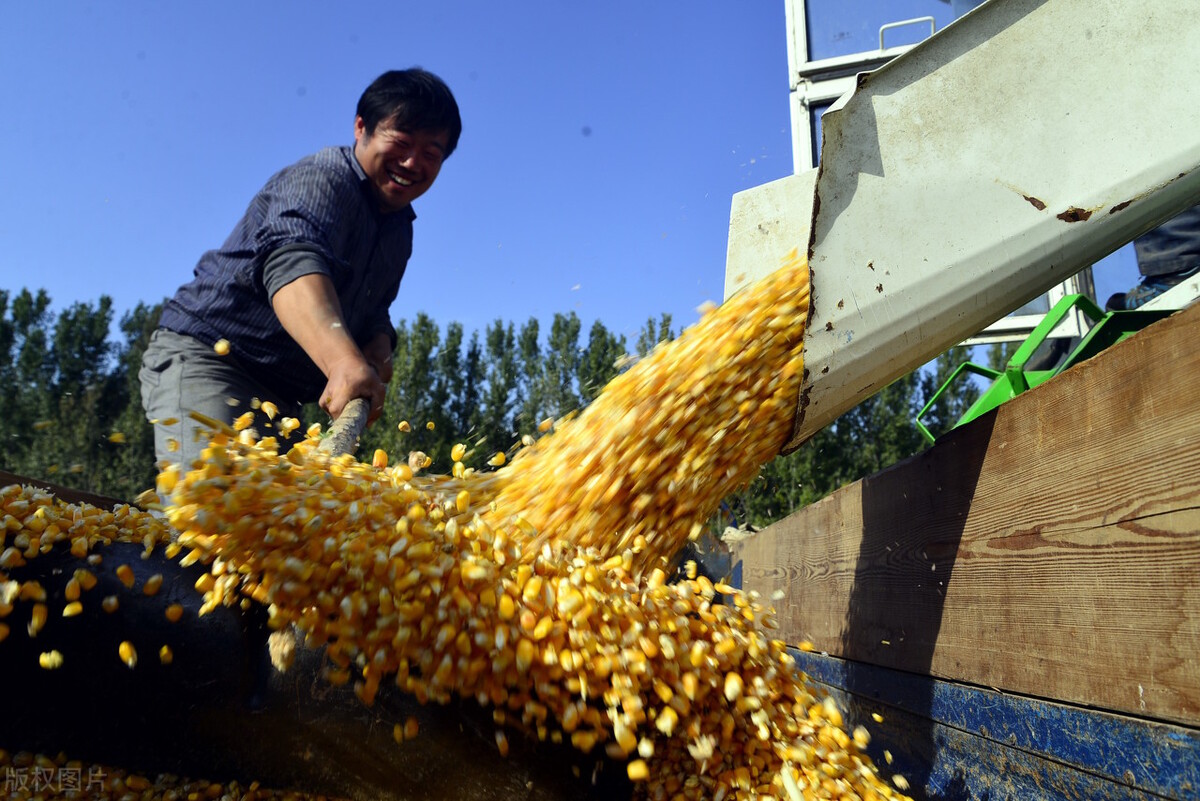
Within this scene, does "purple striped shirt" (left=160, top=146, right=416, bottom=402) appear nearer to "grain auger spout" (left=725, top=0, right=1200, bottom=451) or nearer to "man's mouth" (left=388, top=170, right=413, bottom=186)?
"man's mouth" (left=388, top=170, right=413, bottom=186)

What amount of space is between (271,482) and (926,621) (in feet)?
4.97

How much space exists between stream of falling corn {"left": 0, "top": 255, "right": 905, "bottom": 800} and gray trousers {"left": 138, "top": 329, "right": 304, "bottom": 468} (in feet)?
2.97

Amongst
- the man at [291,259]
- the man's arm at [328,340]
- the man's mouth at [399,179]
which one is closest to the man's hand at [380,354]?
the man at [291,259]

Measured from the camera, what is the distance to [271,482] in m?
1.50

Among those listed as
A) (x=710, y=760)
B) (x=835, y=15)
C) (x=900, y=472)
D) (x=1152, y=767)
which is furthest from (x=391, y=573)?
(x=835, y=15)

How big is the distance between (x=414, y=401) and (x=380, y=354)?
50.0 ft

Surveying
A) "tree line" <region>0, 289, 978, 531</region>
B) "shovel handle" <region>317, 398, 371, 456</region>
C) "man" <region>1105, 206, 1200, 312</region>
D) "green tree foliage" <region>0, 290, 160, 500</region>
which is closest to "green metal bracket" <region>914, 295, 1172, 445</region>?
"man" <region>1105, 206, 1200, 312</region>

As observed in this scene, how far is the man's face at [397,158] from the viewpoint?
278 cm

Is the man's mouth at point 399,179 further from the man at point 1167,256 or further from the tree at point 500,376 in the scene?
the tree at point 500,376

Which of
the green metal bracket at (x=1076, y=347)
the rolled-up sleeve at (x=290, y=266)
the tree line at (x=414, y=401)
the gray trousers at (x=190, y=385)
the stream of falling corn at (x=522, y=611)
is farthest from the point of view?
the tree line at (x=414, y=401)

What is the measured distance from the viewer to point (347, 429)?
2.03 m

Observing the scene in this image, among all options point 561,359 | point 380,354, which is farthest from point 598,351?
point 380,354

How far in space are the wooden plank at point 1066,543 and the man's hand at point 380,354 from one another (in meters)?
1.83

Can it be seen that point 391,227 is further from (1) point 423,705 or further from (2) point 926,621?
(2) point 926,621
